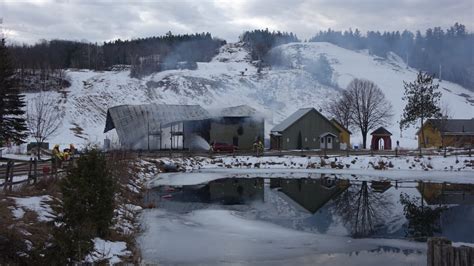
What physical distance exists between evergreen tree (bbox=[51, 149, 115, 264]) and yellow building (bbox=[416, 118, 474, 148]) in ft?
199

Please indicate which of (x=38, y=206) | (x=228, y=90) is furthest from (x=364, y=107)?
(x=38, y=206)

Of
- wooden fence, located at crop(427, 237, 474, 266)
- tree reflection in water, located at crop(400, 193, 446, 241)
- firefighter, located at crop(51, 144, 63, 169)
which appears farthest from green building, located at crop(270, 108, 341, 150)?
wooden fence, located at crop(427, 237, 474, 266)

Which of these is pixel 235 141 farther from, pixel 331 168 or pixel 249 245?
pixel 249 245

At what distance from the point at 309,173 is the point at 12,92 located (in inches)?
940

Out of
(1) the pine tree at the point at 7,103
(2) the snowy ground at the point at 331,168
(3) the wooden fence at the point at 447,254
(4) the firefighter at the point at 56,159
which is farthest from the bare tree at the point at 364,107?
(3) the wooden fence at the point at 447,254

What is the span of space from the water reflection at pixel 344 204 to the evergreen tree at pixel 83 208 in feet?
25.6

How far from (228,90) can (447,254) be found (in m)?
116

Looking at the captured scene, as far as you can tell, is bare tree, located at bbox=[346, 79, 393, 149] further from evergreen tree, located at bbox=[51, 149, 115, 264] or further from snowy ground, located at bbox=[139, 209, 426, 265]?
evergreen tree, located at bbox=[51, 149, 115, 264]

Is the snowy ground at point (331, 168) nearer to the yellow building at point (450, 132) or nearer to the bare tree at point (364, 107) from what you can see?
the yellow building at point (450, 132)

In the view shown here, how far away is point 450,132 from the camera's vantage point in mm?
69625

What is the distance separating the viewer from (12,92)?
134 ft

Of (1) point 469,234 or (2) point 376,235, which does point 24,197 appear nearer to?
(2) point 376,235

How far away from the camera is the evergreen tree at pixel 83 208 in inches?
426

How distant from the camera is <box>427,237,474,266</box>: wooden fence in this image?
7223 mm
